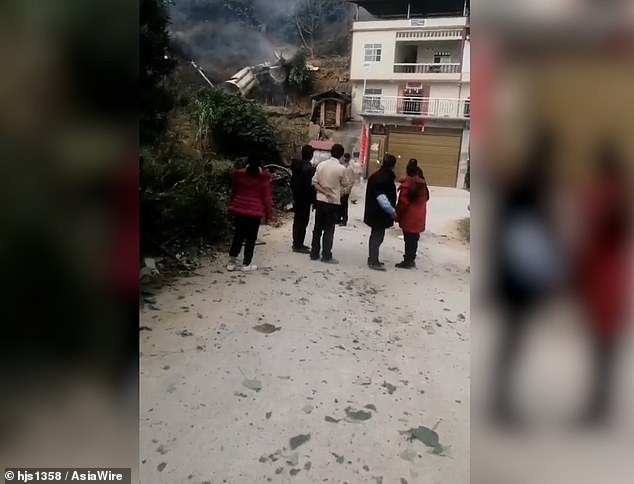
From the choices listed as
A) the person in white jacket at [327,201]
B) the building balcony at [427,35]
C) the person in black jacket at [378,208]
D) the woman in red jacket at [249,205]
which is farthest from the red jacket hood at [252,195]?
the building balcony at [427,35]

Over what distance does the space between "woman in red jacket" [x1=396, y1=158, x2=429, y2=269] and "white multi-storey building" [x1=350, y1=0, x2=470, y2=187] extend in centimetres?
4

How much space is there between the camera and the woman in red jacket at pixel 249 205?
194 centimetres

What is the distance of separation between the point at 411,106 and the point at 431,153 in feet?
0.51

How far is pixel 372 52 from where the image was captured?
53.7 inches

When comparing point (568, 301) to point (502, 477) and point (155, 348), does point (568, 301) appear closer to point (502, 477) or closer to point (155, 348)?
point (502, 477)

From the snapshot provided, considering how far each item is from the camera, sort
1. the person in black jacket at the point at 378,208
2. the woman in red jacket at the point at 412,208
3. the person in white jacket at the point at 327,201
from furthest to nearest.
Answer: the person in white jacket at the point at 327,201 → the person in black jacket at the point at 378,208 → the woman in red jacket at the point at 412,208

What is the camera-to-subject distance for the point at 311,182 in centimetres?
203

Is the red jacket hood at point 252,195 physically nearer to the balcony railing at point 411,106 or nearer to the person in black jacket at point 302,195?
the person in black jacket at point 302,195

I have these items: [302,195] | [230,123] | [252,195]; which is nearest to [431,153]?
[230,123]

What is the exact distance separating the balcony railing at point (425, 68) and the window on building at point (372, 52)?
8 cm

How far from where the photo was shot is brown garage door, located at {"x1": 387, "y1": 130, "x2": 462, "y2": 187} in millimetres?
1120

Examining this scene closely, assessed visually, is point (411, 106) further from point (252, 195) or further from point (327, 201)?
point (252, 195)

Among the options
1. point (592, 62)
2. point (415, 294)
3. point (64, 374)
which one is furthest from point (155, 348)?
point (592, 62)

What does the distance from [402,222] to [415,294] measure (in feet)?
1.13
